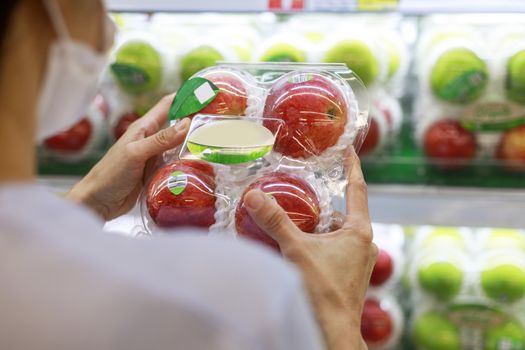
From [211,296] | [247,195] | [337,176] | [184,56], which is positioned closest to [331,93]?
[337,176]

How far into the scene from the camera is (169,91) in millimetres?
1600

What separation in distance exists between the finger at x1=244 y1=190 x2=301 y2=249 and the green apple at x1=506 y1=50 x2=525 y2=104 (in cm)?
80

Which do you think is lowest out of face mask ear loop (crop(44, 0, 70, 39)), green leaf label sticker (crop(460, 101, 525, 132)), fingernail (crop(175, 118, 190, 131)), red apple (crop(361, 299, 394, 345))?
red apple (crop(361, 299, 394, 345))

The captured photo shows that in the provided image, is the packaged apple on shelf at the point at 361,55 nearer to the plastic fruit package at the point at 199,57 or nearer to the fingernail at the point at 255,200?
the plastic fruit package at the point at 199,57

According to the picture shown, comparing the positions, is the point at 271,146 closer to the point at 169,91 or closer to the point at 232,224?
the point at 232,224

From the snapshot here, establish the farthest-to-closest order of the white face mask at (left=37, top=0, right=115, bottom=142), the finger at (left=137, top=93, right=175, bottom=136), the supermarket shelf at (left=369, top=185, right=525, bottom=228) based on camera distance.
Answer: the supermarket shelf at (left=369, top=185, right=525, bottom=228), the finger at (left=137, top=93, right=175, bottom=136), the white face mask at (left=37, top=0, right=115, bottom=142)

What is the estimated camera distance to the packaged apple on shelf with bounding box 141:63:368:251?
913 mm

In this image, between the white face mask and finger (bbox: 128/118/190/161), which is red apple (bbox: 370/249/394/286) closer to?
finger (bbox: 128/118/190/161)

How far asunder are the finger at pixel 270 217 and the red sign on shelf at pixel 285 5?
647mm

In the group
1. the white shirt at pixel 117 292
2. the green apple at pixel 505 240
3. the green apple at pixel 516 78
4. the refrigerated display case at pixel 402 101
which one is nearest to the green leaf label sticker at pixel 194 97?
the refrigerated display case at pixel 402 101

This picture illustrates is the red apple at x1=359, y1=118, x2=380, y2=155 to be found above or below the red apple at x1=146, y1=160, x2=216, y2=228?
below

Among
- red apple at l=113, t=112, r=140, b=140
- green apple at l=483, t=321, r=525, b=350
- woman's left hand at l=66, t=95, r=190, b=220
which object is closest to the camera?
woman's left hand at l=66, t=95, r=190, b=220

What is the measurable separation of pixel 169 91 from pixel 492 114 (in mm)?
719

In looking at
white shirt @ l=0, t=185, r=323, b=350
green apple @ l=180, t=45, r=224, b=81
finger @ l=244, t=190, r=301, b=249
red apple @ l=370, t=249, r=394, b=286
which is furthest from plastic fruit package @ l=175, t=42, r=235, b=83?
white shirt @ l=0, t=185, r=323, b=350
